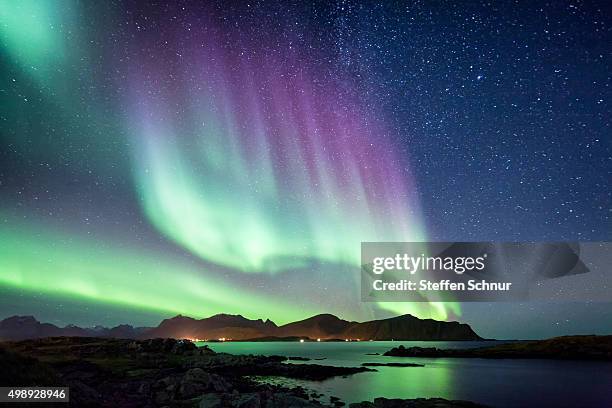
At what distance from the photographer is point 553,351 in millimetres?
152625

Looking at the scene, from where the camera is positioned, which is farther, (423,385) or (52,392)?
(423,385)

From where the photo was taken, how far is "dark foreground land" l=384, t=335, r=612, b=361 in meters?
143

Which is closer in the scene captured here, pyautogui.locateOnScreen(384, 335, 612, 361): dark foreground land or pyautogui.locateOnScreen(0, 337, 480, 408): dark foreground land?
pyautogui.locateOnScreen(0, 337, 480, 408): dark foreground land

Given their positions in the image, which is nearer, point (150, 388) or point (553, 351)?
point (150, 388)

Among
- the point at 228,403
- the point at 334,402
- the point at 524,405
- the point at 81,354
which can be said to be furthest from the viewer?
the point at 81,354

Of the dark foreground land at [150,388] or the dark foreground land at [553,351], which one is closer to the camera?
the dark foreground land at [150,388]

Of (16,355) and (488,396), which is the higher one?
(16,355)

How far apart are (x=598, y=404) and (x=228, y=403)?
164 feet

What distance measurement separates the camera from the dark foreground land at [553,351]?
5620 inches

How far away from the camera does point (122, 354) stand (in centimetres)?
7800

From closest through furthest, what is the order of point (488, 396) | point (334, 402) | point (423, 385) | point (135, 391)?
1. point (135, 391)
2. point (334, 402)
3. point (488, 396)
4. point (423, 385)

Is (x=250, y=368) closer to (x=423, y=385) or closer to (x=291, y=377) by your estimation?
(x=291, y=377)

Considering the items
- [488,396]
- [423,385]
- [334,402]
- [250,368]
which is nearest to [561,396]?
[488,396]

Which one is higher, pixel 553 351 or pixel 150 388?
pixel 553 351
